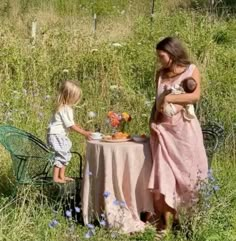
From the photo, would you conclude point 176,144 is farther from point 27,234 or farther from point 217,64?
point 217,64

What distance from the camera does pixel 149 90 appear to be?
9641mm

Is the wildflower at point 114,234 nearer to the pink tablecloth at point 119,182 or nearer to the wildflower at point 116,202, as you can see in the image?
the pink tablecloth at point 119,182

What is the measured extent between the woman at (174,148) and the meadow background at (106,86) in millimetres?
238

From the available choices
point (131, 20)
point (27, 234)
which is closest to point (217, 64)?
point (131, 20)

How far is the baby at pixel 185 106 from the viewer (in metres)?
5.34

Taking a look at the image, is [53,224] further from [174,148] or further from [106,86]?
[106,86]

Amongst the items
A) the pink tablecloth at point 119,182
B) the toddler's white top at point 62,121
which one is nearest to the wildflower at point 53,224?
the pink tablecloth at point 119,182

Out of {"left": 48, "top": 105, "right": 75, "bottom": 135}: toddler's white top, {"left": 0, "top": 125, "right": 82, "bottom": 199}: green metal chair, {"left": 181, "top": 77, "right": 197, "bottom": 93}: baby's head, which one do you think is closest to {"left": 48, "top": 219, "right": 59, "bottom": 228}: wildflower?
{"left": 0, "top": 125, "right": 82, "bottom": 199}: green metal chair

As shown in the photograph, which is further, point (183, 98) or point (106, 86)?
point (106, 86)

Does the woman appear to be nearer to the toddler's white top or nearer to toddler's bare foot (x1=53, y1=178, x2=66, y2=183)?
the toddler's white top

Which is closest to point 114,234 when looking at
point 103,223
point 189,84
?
point 103,223

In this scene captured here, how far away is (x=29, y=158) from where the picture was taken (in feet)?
19.0

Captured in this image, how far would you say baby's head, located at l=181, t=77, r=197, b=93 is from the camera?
532cm

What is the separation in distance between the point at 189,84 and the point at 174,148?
57cm
